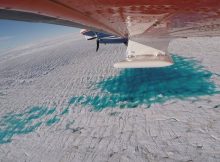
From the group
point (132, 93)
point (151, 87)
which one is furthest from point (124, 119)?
point (151, 87)

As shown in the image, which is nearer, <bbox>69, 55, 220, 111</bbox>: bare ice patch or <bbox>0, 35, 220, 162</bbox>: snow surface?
<bbox>0, 35, 220, 162</bbox>: snow surface

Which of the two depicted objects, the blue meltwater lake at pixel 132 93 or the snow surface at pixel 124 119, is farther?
→ the blue meltwater lake at pixel 132 93

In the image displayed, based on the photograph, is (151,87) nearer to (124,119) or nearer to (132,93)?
(132,93)

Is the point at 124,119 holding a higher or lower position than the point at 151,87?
lower

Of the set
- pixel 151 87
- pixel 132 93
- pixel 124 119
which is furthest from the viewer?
pixel 151 87

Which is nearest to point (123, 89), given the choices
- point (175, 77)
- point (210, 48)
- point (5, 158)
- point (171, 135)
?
point (175, 77)

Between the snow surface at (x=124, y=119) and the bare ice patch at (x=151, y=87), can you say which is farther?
the bare ice patch at (x=151, y=87)

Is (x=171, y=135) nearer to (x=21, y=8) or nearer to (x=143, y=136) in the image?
(x=143, y=136)

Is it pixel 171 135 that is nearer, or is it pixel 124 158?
pixel 124 158
